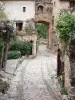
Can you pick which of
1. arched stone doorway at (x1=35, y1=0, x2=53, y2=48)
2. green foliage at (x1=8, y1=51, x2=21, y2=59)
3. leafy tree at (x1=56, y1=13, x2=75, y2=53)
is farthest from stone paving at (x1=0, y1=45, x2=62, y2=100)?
arched stone doorway at (x1=35, y1=0, x2=53, y2=48)

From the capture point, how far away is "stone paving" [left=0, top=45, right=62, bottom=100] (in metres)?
20.1

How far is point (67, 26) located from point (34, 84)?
778 centimetres

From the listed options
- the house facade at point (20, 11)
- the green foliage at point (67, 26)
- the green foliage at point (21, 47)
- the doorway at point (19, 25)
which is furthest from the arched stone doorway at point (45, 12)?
the green foliage at point (67, 26)

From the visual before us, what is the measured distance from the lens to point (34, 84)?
79.2ft

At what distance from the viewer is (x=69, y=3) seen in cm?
3173

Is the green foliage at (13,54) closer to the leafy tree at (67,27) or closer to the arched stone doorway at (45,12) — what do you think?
the arched stone doorway at (45,12)

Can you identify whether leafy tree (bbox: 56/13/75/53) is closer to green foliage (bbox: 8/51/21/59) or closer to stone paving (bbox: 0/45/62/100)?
stone paving (bbox: 0/45/62/100)

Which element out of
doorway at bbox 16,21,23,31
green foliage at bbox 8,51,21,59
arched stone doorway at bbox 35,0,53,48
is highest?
arched stone doorway at bbox 35,0,53,48

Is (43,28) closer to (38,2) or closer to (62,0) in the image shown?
(38,2)

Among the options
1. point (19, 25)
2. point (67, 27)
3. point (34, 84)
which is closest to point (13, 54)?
point (19, 25)

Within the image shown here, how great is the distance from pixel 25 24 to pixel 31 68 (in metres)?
15.2

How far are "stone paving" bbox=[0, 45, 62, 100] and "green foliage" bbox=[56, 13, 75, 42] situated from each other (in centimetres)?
339

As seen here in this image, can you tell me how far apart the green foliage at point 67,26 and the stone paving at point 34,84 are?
3.39m

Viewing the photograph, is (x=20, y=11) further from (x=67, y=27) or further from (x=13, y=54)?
(x=67, y=27)
